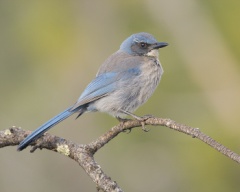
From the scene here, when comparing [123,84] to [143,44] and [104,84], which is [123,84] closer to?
[104,84]

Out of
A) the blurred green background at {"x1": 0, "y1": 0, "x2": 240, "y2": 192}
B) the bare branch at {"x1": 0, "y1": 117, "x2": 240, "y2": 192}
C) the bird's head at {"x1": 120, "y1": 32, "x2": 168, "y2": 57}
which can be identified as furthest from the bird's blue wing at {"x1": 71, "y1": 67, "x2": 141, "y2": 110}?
the blurred green background at {"x1": 0, "y1": 0, "x2": 240, "y2": 192}

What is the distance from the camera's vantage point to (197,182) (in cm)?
1023

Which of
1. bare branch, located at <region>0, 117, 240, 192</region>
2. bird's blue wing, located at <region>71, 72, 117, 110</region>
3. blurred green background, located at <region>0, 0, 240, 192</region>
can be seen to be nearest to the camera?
bare branch, located at <region>0, 117, 240, 192</region>

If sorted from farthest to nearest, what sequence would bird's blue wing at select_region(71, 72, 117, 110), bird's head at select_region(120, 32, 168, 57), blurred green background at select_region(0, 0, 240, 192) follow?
blurred green background at select_region(0, 0, 240, 192)
bird's head at select_region(120, 32, 168, 57)
bird's blue wing at select_region(71, 72, 117, 110)

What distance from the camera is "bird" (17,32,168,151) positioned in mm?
7359

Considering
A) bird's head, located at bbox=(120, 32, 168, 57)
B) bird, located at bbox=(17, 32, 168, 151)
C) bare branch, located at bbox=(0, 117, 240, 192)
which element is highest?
bird's head, located at bbox=(120, 32, 168, 57)

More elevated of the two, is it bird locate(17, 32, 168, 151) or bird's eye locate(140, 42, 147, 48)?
bird's eye locate(140, 42, 147, 48)

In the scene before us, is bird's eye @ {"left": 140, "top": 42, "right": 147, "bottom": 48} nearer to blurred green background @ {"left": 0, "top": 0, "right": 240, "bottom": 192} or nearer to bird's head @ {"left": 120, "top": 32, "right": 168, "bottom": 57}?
bird's head @ {"left": 120, "top": 32, "right": 168, "bottom": 57}

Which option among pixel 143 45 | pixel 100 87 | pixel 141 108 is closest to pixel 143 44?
pixel 143 45

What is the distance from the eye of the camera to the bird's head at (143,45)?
7922mm

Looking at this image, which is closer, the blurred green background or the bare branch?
the bare branch

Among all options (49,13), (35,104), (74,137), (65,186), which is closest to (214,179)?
(65,186)

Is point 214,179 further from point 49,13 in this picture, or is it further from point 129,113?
point 49,13

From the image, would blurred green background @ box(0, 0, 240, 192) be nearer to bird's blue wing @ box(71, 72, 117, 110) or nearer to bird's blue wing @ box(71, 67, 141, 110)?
bird's blue wing @ box(71, 67, 141, 110)
